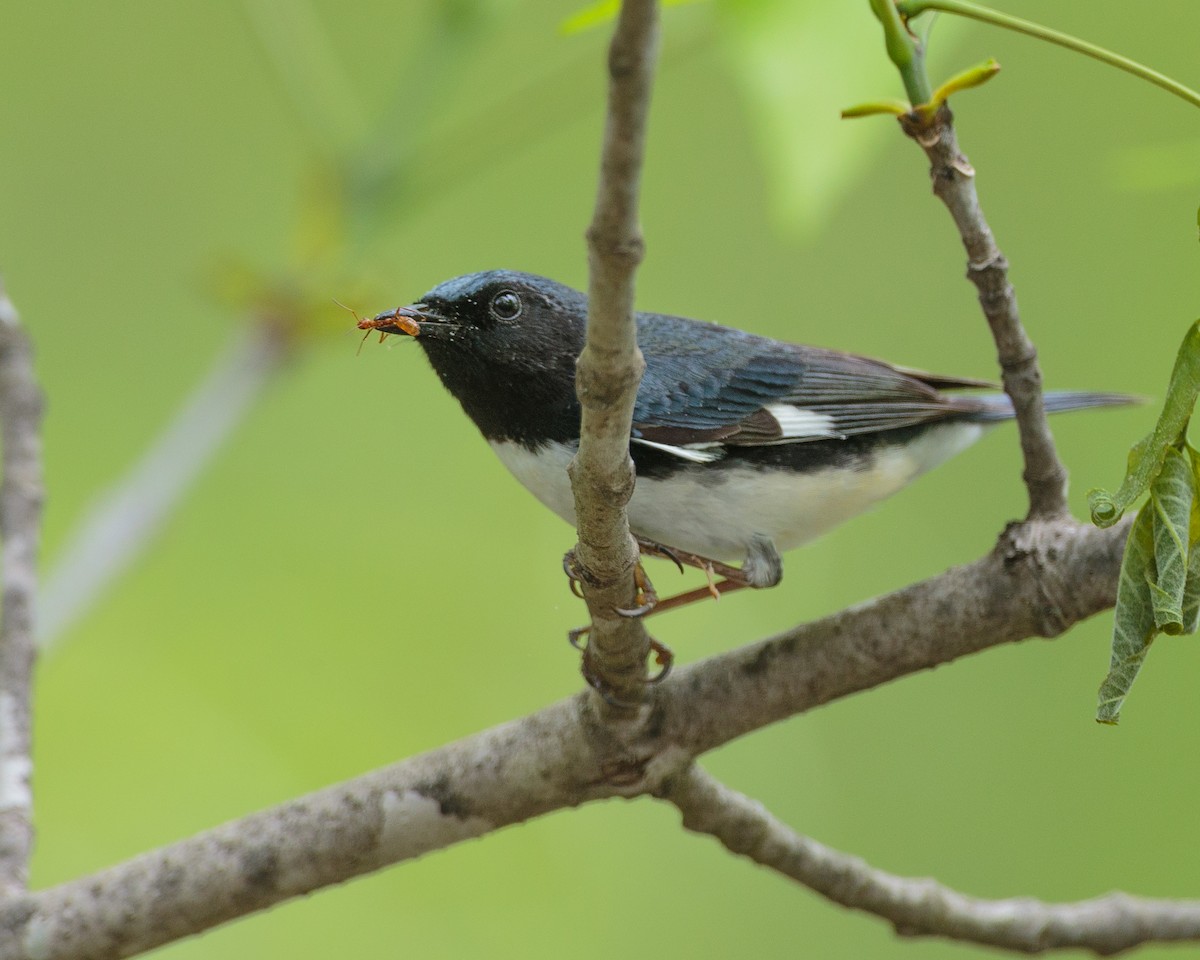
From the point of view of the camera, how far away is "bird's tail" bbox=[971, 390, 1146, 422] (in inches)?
150

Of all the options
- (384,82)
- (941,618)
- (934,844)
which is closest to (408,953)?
(934,844)

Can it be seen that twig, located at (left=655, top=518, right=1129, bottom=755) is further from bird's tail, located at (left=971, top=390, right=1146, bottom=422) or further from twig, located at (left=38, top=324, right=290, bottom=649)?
twig, located at (left=38, top=324, right=290, bottom=649)

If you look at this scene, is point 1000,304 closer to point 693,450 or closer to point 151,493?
point 693,450

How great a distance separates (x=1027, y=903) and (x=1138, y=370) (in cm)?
395

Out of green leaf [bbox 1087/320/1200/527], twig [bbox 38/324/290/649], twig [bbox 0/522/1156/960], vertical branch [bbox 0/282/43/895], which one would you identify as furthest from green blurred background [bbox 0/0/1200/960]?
green leaf [bbox 1087/320/1200/527]

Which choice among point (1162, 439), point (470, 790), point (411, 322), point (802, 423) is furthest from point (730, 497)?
point (1162, 439)

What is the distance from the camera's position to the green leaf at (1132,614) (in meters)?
1.77

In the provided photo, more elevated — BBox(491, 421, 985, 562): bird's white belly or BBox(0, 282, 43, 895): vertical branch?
BBox(0, 282, 43, 895): vertical branch

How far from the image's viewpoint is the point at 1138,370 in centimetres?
625

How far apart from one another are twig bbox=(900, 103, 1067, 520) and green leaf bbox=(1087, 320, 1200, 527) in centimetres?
68

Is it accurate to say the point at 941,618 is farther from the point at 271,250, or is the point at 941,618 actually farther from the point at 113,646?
→ the point at 271,250

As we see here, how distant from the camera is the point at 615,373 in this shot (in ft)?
5.92

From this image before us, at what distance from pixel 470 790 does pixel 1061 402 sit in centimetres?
216

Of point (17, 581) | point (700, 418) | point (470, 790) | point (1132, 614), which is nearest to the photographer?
point (1132, 614)
